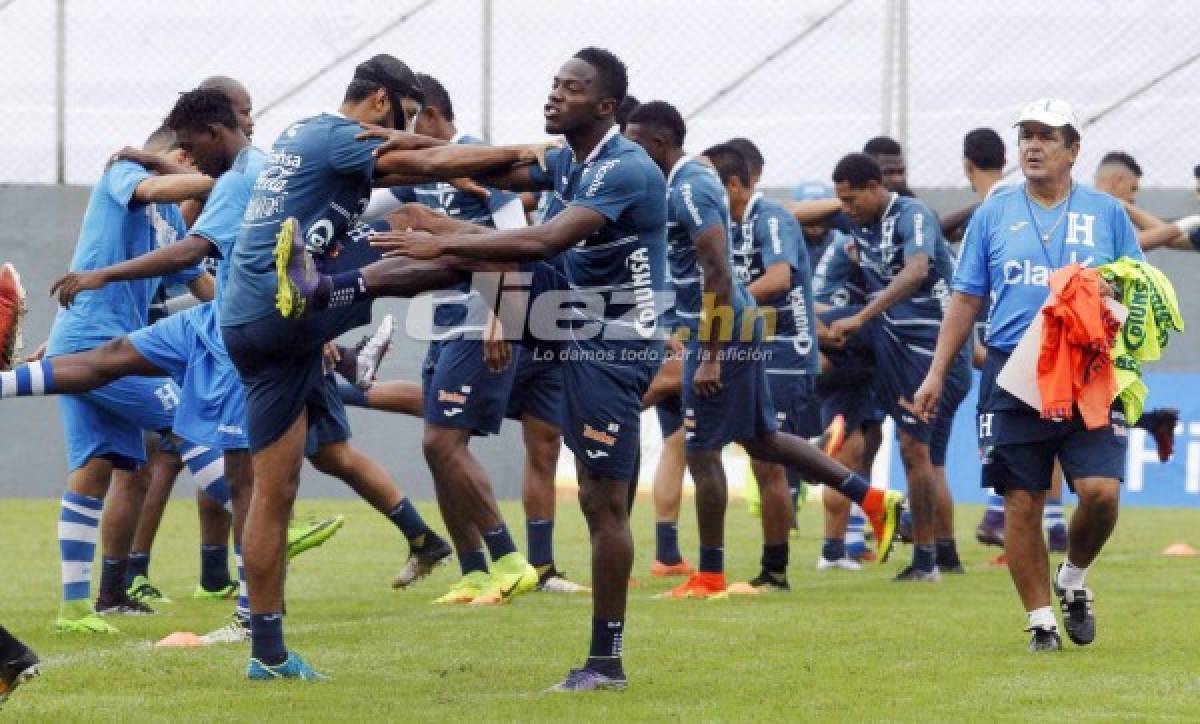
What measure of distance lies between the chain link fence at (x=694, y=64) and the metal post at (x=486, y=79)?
0.05ft

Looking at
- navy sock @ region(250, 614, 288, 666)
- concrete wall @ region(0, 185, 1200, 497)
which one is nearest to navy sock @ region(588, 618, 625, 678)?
navy sock @ region(250, 614, 288, 666)

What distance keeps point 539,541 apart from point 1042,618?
3.87 m

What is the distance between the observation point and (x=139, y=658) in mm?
8242

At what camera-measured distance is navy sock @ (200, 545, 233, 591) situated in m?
11.0

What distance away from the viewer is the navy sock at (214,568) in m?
11.0

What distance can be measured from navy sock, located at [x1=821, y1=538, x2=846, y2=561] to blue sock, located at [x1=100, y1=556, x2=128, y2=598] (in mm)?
4956

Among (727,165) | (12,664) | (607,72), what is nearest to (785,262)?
(727,165)

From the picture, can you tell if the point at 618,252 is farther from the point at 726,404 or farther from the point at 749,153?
the point at 749,153

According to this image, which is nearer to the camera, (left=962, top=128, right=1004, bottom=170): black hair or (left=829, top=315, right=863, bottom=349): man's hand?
(left=829, top=315, right=863, bottom=349): man's hand

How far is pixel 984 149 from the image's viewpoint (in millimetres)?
13352

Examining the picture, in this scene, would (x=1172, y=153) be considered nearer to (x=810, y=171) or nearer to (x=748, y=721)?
(x=810, y=171)

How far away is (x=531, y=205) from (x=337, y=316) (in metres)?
4.65

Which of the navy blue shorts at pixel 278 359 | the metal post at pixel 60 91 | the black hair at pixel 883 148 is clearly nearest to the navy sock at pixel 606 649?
the navy blue shorts at pixel 278 359

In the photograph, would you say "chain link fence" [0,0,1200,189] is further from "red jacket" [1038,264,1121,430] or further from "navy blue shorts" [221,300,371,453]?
"navy blue shorts" [221,300,371,453]
